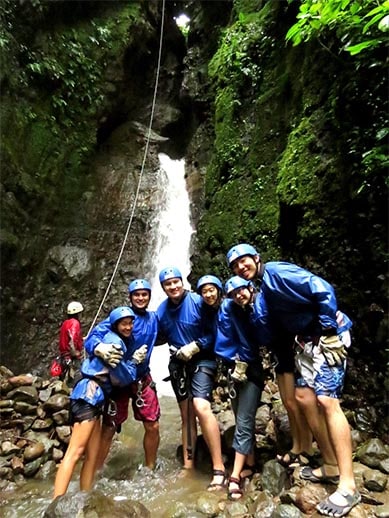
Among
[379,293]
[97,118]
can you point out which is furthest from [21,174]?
[379,293]

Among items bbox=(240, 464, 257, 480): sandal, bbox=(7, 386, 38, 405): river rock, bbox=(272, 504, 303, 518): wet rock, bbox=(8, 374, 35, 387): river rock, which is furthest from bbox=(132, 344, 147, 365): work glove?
bbox=(8, 374, 35, 387): river rock

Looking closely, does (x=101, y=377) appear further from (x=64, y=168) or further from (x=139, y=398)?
(x=64, y=168)

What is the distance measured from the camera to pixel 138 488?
14.8 ft

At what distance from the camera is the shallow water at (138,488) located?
4121mm

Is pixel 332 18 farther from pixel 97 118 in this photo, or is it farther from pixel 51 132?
pixel 97 118

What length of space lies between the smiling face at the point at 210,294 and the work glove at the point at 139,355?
93cm

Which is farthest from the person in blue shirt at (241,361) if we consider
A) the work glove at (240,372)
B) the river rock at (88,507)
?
the river rock at (88,507)

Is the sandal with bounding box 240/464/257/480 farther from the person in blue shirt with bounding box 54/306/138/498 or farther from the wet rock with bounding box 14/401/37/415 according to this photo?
the wet rock with bounding box 14/401/37/415

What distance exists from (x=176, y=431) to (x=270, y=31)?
26.7 ft

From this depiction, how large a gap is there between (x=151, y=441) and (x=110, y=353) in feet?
5.15

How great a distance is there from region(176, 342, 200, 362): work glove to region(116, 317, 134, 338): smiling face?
68 cm

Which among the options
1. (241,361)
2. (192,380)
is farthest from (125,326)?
(241,361)

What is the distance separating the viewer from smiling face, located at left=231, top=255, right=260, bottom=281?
3.96 metres

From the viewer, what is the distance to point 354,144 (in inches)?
186
